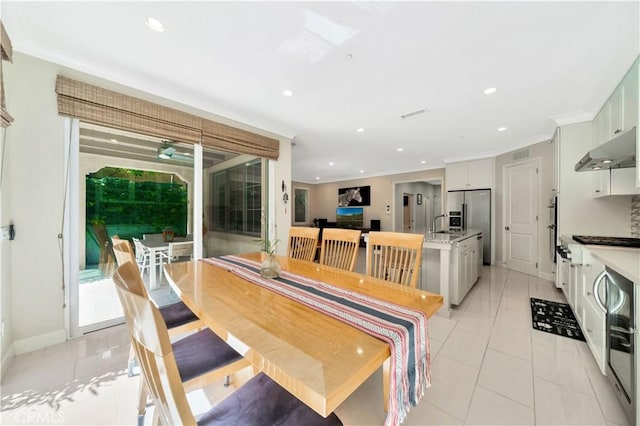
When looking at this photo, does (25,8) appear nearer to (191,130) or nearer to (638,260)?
(191,130)

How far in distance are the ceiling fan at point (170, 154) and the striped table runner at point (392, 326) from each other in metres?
2.35

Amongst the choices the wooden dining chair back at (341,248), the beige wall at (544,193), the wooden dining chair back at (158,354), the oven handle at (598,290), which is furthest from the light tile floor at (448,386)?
the beige wall at (544,193)

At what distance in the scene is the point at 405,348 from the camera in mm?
840

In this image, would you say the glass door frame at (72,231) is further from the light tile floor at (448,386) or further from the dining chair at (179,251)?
the dining chair at (179,251)

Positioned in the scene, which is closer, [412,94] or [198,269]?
[198,269]

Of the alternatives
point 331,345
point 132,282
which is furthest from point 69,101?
point 331,345

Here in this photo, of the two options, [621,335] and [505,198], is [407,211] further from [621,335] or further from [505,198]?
[621,335]

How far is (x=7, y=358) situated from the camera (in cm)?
172

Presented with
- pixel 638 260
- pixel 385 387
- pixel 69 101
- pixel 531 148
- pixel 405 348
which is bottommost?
pixel 385 387

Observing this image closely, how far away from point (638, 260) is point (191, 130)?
159 inches


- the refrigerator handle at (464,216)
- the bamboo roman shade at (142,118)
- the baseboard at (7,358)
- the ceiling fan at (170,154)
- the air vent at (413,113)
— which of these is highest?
the air vent at (413,113)

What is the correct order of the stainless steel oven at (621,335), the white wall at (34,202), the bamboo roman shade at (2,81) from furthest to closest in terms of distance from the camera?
the white wall at (34,202) < the bamboo roman shade at (2,81) < the stainless steel oven at (621,335)

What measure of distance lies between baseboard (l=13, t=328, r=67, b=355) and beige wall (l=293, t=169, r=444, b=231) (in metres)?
7.10

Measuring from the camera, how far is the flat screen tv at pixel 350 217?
27.2ft
